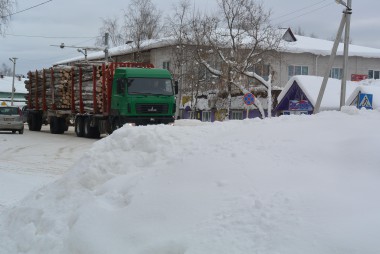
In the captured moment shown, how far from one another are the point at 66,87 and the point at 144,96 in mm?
8467

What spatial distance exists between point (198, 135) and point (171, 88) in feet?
54.9

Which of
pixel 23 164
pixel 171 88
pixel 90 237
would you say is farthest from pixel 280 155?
pixel 171 88

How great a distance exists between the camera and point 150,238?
456 cm

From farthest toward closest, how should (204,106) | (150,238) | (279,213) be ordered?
(204,106) < (150,238) < (279,213)

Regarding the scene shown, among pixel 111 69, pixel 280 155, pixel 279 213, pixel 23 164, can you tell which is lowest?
pixel 23 164

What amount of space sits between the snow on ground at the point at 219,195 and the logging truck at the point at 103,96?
16.1m

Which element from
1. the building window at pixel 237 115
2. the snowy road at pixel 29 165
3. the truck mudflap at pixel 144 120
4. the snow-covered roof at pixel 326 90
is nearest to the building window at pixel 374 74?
the building window at pixel 237 115

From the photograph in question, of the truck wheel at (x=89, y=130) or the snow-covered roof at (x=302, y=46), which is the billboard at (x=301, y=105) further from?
the snow-covered roof at (x=302, y=46)

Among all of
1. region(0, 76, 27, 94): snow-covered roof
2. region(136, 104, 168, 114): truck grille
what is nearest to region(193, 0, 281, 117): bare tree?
region(136, 104, 168, 114): truck grille

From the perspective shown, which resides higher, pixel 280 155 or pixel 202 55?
pixel 202 55

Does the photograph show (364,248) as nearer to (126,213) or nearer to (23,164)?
(126,213)

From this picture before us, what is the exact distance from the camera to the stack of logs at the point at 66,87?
26047mm

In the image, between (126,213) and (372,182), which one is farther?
(126,213)

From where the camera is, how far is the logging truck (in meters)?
23.1
